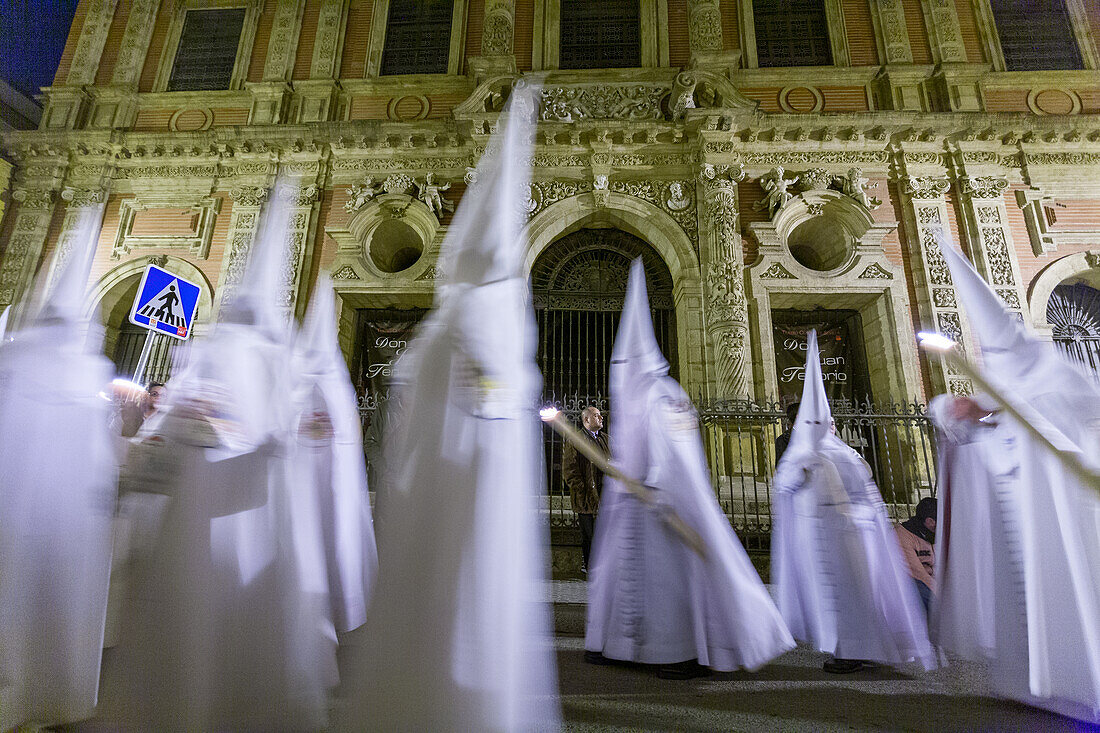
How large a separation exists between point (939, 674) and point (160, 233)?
12570 mm

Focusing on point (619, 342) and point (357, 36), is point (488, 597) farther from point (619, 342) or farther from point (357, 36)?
point (357, 36)

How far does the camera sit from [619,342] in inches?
140

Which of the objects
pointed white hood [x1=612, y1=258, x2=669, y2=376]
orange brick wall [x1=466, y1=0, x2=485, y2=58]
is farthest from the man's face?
orange brick wall [x1=466, y1=0, x2=485, y2=58]

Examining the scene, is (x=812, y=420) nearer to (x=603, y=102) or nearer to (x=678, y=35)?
(x=603, y=102)

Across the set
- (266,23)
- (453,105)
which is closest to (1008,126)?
(453,105)

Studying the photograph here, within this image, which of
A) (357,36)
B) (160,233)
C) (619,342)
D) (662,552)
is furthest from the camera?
(357,36)

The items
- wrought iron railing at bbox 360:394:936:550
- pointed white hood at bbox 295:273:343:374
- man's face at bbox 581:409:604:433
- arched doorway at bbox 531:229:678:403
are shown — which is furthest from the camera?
arched doorway at bbox 531:229:678:403

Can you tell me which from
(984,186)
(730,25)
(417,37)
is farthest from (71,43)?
(984,186)

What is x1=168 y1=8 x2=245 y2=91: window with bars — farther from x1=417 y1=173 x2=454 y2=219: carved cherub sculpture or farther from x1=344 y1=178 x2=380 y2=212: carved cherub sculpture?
x1=417 y1=173 x2=454 y2=219: carved cherub sculpture

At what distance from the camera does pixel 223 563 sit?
2.16 m

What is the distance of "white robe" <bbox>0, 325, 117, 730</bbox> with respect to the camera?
2.14 meters

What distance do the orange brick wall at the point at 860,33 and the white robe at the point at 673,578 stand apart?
35.7ft

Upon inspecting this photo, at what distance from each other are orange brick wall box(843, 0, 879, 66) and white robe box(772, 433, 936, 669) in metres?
10.3

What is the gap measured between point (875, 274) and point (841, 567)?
7.18m
